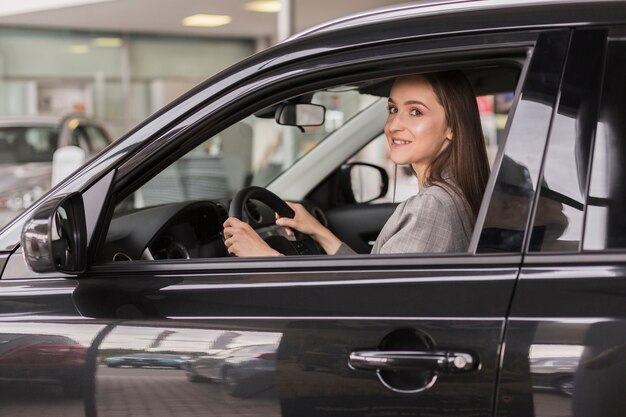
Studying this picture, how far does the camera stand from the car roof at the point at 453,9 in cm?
194

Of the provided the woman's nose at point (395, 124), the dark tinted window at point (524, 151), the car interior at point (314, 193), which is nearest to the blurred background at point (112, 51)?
the car interior at point (314, 193)

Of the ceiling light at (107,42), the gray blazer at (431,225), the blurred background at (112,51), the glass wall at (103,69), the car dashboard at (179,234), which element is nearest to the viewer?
the gray blazer at (431,225)

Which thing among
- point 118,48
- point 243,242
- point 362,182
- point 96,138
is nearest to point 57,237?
point 243,242

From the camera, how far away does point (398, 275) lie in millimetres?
1935

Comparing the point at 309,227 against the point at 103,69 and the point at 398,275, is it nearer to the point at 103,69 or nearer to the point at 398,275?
the point at 398,275

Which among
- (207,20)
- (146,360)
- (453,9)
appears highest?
(207,20)

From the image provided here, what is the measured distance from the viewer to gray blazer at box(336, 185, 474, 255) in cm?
222

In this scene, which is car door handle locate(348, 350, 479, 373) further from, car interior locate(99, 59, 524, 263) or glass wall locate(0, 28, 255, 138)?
glass wall locate(0, 28, 255, 138)

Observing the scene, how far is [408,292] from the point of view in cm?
191

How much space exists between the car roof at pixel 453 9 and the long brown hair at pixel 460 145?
0.29 metres

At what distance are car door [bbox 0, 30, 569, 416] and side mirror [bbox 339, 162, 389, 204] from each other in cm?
191

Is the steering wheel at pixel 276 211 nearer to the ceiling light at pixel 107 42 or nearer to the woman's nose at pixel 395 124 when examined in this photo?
the woman's nose at pixel 395 124

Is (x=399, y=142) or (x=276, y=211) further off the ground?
(x=399, y=142)

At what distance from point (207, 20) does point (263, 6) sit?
56.5 inches
